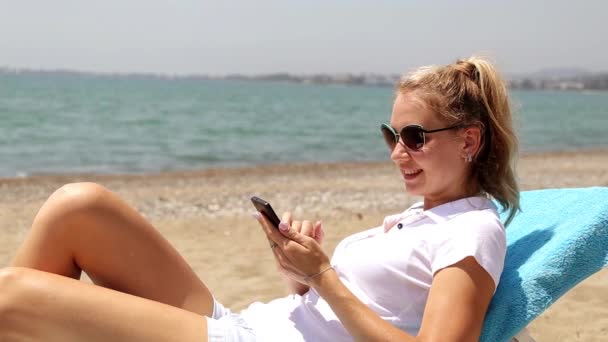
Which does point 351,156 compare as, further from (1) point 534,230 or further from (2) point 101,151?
(1) point 534,230

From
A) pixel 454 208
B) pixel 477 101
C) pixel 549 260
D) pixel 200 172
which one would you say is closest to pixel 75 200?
pixel 454 208

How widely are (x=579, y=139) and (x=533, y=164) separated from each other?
37.1ft

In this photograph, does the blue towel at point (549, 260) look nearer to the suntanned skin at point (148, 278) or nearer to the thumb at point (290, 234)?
the suntanned skin at point (148, 278)

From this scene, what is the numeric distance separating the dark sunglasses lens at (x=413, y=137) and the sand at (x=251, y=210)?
2.09 metres

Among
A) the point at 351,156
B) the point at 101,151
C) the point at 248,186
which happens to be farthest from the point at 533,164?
the point at 101,151

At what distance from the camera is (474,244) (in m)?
2.03

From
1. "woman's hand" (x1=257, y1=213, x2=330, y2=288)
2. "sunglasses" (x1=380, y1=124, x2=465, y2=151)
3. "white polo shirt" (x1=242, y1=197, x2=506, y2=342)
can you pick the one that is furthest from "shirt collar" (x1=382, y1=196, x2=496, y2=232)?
"woman's hand" (x1=257, y1=213, x2=330, y2=288)

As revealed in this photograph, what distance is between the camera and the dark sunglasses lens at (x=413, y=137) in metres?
2.29

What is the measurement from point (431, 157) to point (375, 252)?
0.39 meters

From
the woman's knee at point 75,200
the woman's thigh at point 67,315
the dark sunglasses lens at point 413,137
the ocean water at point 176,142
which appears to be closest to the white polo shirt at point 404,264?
the dark sunglasses lens at point 413,137

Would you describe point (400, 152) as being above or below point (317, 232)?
above

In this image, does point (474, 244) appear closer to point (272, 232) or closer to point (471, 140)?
point (471, 140)

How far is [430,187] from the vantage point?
2359 millimetres

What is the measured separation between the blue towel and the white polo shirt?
0.27m
